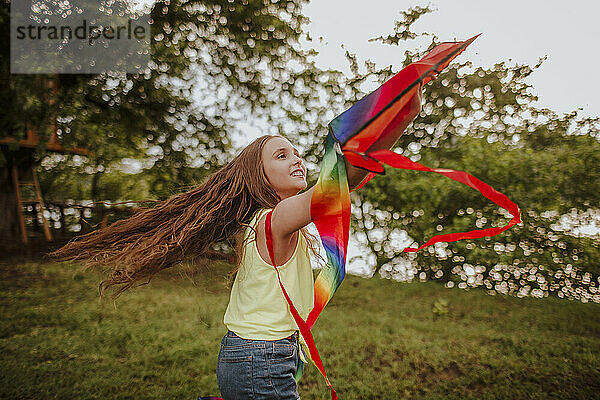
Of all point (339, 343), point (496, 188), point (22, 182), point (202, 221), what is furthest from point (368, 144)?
point (22, 182)

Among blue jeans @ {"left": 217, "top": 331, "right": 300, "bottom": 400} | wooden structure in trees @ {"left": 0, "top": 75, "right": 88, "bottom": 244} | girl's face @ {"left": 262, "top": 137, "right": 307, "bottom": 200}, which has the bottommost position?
blue jeans @ {"left": 217, "top": 331, "right": 300, "bottom": 400}

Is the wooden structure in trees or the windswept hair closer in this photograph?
the windswept hair

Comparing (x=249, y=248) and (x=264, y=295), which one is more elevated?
(x=249, y=248)

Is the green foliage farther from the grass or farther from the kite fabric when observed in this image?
the kite fabric

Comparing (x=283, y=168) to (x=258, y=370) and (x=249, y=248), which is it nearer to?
(x=249, y=248)

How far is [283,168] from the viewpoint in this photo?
1895 mm

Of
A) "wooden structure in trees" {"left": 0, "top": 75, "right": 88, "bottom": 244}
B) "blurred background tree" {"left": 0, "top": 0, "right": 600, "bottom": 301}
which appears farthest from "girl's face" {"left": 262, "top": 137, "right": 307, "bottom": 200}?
"wooden structure in trees" {"left": 0, "top": 75, "right": 88, "bottom": 244}

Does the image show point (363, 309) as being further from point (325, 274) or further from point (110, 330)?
point (325, 274)

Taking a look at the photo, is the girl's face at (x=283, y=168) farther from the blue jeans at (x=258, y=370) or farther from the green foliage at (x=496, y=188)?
the green foliage at (x=496, y=188)

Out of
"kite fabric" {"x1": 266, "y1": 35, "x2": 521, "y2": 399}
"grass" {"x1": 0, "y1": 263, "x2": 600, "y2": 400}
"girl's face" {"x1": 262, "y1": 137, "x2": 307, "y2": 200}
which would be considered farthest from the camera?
"grass" {"x1": 0, "y1": 263, "x2": 600, "y2": 400}

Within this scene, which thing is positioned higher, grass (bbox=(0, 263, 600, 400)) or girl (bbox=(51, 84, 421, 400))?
girl (bbox=(51, 84, 421, 400))

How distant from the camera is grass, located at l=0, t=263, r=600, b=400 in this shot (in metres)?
3.81

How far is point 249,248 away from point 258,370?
43 centimetres

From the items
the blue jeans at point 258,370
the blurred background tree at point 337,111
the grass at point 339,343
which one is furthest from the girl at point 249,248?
the blurred background tree at point 337,111
